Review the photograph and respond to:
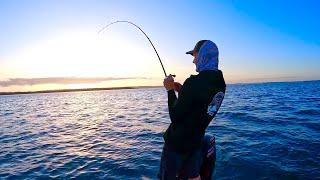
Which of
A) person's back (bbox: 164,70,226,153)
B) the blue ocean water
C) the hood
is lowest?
the blue ocean water

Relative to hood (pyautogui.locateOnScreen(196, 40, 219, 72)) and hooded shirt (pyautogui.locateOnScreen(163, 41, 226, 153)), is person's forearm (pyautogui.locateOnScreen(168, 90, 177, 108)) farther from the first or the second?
hood (pyautogui.locateOnScreen(196, 40, 219, 72))

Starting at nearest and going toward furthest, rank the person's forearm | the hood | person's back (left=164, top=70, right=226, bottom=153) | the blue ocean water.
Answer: person's back (left=164, top=70, right=226, bottom=153) < the hood < the person's forearm < the blue ocean water

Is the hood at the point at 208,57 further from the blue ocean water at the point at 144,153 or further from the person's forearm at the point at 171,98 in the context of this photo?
the blue ocean water at the point at 144,153

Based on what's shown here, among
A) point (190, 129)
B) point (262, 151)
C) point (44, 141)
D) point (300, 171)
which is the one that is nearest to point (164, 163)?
point (190, 129)

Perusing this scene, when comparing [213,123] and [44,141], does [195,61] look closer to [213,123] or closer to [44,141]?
[44,141]

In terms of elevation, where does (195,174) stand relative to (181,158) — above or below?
below

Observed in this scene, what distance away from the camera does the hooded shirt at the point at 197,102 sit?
3.67 meters

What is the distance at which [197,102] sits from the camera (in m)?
3.68

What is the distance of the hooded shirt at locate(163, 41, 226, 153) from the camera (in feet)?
12.0

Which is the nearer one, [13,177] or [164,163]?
[164,163]

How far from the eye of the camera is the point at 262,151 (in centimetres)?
1053

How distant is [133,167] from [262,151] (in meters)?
4.64

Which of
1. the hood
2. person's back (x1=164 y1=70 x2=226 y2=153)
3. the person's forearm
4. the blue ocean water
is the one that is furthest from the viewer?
the blue ocean water

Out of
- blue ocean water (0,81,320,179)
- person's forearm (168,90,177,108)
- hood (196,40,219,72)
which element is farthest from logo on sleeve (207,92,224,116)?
blue ocean water (0,81,320,179)
